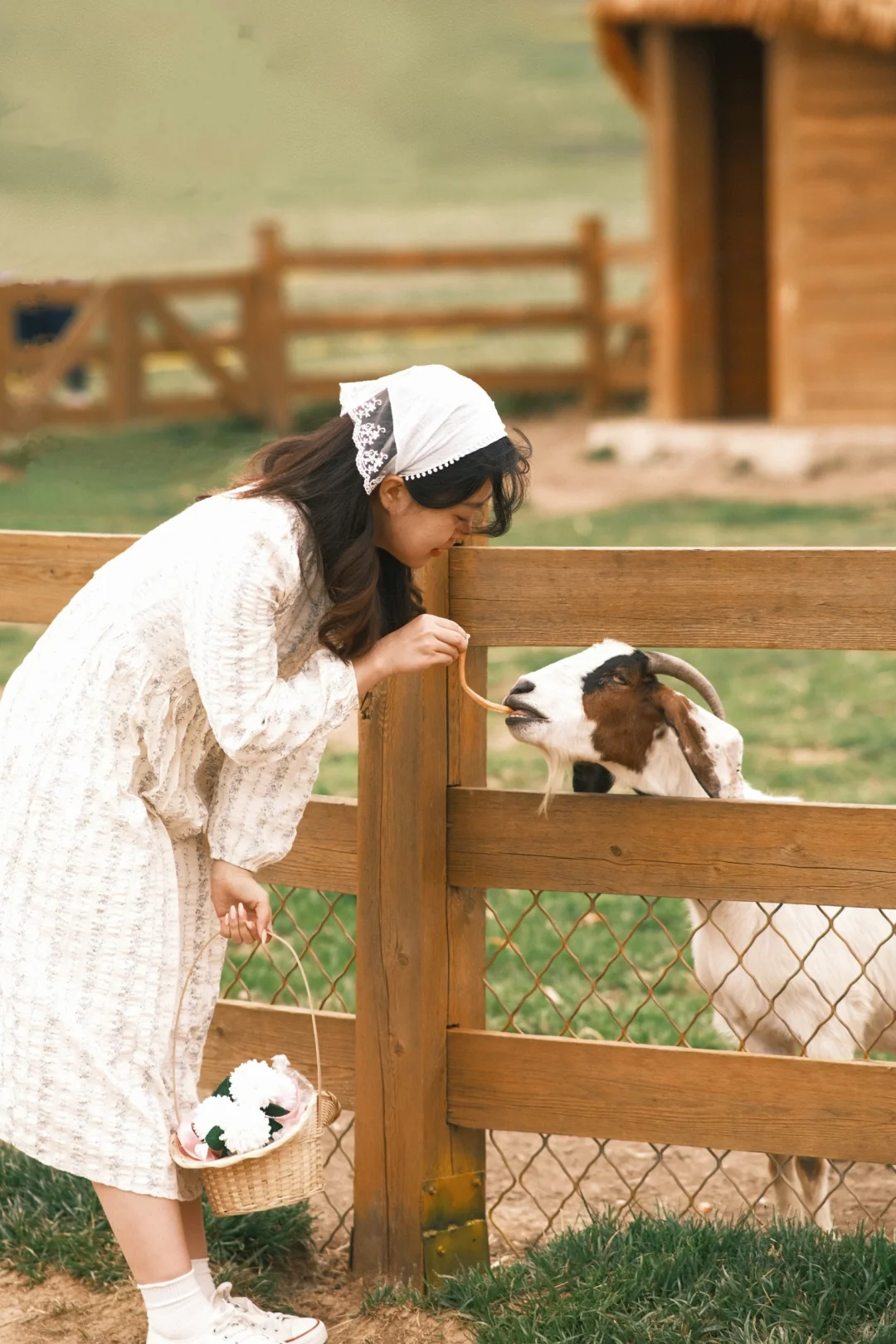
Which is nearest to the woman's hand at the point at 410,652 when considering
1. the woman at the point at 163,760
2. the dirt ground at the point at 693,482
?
the woman at the point at 163,760

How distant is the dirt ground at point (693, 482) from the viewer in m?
12.0

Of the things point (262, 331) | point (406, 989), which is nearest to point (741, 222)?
point (262, 331)

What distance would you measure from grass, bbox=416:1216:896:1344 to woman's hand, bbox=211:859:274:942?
89 centimetres

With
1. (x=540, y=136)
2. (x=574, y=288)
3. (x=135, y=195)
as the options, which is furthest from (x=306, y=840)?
(x=540, y=136)

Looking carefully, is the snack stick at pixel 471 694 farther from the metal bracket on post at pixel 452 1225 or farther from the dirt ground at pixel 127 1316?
the dirt ground at pixel 127 1316

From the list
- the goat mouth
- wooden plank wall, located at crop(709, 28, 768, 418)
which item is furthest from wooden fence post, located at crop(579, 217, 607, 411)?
the goat mouth

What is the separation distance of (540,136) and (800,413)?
1573 inches

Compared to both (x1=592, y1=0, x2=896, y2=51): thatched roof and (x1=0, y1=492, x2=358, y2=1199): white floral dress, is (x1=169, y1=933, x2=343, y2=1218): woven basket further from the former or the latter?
(x1=592, y1=0, x2=896, y2=51): thatched roof

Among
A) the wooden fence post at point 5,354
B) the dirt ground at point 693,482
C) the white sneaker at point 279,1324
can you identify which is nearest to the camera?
the white sneaker at point 279,1324

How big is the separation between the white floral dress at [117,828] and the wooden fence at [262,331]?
1499cm

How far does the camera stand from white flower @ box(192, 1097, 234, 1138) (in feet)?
8.86

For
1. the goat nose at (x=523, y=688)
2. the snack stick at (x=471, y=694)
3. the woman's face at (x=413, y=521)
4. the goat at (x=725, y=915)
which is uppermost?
the woman's face at (x=413, y=521)

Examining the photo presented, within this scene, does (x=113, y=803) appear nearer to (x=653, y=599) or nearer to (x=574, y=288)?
(x=653, y=599)

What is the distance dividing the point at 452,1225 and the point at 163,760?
117 cm
